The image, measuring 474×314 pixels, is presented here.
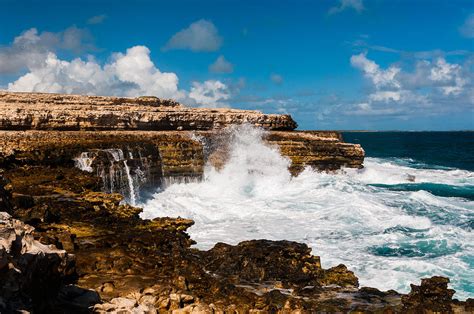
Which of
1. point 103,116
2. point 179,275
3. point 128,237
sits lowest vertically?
point 179,275

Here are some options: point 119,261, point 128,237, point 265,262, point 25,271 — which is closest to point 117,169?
point 128,237

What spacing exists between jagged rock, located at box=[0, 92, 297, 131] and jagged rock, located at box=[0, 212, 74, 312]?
24.3 meters

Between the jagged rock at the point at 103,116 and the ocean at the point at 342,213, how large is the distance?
8.57 ft

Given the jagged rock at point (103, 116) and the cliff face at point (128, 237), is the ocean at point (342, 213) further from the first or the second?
the cliff face at point (128, 237)

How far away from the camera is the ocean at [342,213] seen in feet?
49.9

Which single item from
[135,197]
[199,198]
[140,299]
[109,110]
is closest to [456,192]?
[199,198]

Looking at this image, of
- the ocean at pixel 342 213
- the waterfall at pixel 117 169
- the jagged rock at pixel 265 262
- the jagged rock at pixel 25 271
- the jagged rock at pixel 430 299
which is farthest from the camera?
the waterfall at pixel 117 169

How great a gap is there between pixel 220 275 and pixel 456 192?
93.2 ft

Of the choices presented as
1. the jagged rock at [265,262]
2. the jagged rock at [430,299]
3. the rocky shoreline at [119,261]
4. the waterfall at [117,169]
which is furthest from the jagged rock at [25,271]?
the waterfall at [117,169]

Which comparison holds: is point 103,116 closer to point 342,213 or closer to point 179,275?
point 342,213

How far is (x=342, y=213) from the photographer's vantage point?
22.8m

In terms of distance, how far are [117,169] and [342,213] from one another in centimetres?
1166

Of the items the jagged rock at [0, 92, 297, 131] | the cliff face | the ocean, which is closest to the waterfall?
the cliff face

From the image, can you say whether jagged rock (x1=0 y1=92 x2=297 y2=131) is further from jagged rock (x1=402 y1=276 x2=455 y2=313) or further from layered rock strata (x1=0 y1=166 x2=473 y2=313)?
jagged rock (x1=402 y1=276 x2=455 y2=313)
